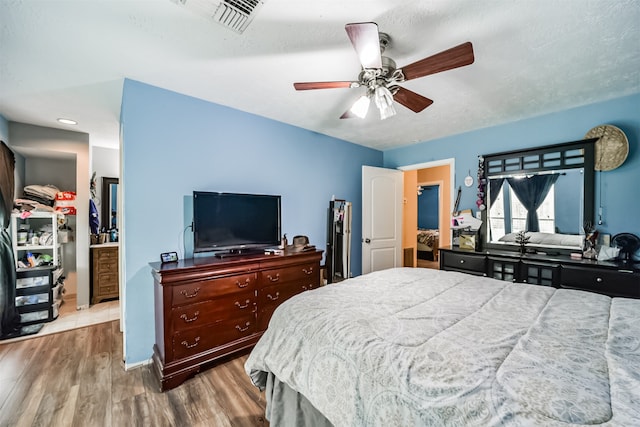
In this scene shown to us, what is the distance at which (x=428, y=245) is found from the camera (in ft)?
22.4

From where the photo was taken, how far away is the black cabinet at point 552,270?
218 cm

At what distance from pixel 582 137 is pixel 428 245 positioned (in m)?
4.44

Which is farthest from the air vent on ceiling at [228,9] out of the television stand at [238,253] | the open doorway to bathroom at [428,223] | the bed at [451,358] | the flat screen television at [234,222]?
the open doorway to bathroom at [428,223]

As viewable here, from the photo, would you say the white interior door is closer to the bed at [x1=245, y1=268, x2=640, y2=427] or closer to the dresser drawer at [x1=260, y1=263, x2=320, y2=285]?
the dresser drawer at [x1=260, y1=263, x2=320, y2=285]

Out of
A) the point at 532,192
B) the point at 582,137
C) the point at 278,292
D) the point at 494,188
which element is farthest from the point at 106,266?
the point at 582,137

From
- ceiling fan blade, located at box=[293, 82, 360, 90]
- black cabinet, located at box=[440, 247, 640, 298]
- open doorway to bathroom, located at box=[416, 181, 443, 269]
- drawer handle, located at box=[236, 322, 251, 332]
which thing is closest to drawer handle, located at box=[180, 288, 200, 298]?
drawer handle, located at box=[236, 322, 251, 332]

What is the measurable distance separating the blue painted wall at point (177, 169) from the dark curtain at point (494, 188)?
244 cm

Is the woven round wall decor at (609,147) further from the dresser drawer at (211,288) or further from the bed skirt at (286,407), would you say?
the dresser drawer at (211,288)

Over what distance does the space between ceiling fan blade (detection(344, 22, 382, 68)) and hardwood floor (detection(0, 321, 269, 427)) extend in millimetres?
2315

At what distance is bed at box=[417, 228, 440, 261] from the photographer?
679 cm

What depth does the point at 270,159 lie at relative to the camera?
3.08 meters

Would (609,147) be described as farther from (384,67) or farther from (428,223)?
(428,223)

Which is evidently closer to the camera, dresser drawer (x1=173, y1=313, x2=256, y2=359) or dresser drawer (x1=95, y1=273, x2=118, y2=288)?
dresser drawer (x1=173, y1=313, x2=256, y2=359)

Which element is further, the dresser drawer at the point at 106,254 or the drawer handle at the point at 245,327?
the dresser drawer at the point at 106,254
